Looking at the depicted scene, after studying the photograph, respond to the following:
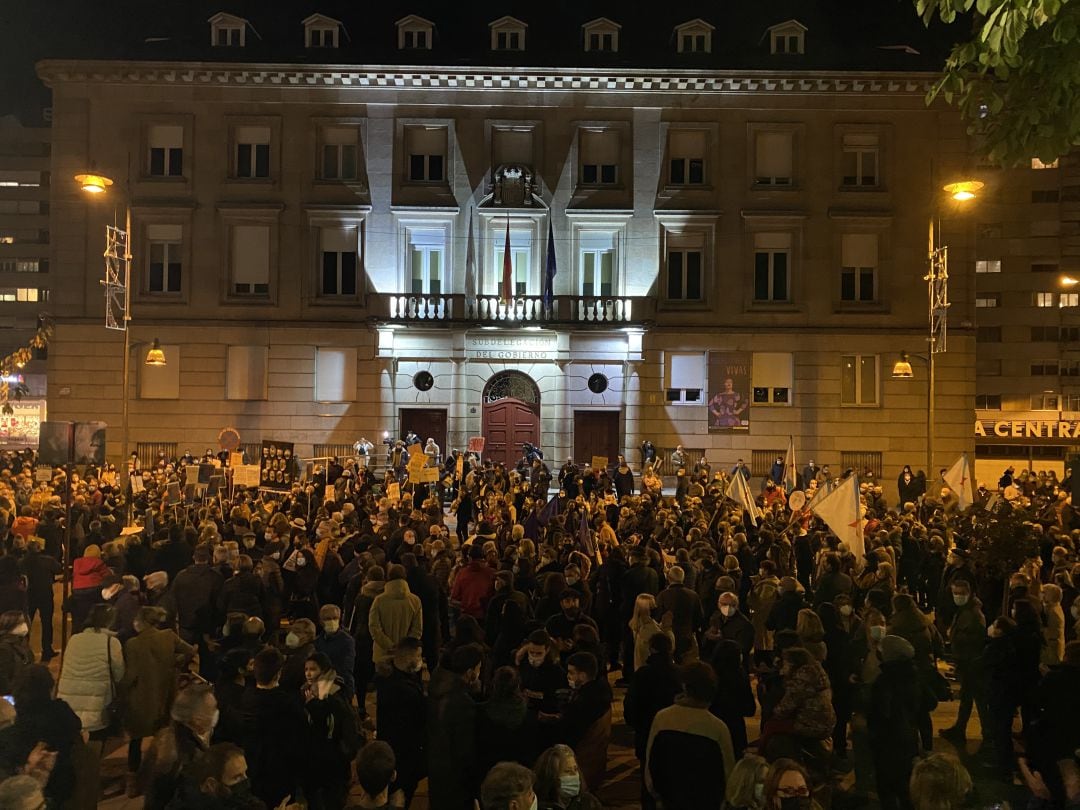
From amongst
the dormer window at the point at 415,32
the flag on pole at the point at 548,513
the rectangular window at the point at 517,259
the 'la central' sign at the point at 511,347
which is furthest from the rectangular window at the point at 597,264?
the flag on pole at the point at 548,513

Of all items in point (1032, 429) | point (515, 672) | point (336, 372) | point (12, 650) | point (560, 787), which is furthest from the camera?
point (1032, 429)

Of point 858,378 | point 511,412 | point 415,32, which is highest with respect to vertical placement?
point 415,32

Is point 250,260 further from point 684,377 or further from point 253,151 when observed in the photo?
point 684,377

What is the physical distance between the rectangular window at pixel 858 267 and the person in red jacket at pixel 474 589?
82.7ft

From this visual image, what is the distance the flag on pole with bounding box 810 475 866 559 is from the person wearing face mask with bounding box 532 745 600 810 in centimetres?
875

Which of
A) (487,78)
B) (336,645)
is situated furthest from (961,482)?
(487,78)

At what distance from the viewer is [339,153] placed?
31.0 meters

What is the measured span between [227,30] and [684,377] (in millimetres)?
21422

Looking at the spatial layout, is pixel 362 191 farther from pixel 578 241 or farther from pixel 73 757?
pixel 73 757

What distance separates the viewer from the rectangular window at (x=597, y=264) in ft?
103

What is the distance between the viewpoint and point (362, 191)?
101 ft

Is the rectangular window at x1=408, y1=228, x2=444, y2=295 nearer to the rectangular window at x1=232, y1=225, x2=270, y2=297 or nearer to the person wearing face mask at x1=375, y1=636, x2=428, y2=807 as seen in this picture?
the rectangular window at x1=232, y1=225, x2=270, y2=297

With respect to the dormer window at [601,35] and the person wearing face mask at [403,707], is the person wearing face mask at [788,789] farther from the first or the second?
the dormer window at [601,35]

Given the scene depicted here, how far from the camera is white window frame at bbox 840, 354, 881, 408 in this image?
31.0m
